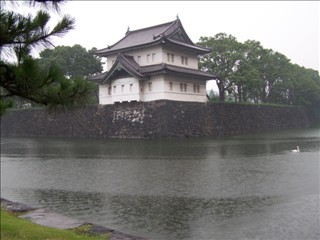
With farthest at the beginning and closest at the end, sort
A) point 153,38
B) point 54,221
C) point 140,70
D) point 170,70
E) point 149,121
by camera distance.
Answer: point 140,70 < point 153,38 < point 149,121 < point 170,70 < point 54,221

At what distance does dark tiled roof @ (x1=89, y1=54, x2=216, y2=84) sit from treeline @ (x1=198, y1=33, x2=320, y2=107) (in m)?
4.26

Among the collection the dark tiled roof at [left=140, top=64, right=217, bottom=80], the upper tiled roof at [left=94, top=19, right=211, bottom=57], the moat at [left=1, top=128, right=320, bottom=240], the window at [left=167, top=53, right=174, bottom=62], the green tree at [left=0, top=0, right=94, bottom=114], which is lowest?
the moat at [left=1, top=128, right=320, bottom=240]

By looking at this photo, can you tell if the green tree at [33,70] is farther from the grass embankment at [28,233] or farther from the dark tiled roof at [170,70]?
the dark tiled roof at [170,70]

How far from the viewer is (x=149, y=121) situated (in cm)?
2542

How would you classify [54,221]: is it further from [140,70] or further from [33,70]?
[140,70]

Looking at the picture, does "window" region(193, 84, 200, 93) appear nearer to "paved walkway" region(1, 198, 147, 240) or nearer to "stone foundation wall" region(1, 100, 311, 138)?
"stone foundation wall" region(1, 100, 311, 138)

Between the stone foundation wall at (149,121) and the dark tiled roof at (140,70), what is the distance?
7.31 ft

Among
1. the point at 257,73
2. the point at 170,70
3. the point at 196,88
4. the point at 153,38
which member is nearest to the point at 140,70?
the point at 153,38

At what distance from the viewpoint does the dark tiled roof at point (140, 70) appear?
2517 cm

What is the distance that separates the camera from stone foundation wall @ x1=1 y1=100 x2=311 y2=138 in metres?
25.4

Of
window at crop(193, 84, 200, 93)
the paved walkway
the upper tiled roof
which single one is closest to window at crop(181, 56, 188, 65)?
the upper tiled roof

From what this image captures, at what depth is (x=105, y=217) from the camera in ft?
22.1

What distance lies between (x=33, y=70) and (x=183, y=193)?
5682 millimetres

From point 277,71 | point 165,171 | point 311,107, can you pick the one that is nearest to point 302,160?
point 165,171
